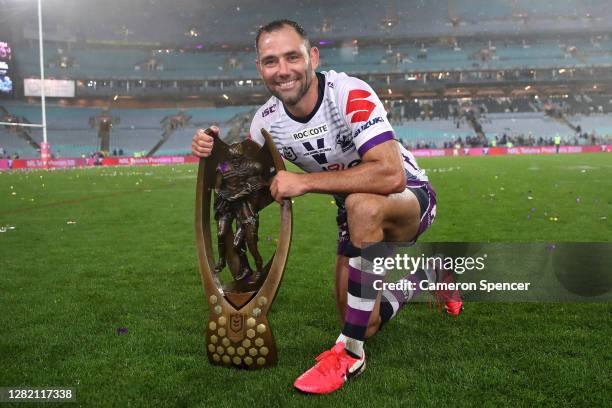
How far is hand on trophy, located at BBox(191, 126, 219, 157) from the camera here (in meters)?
3.04

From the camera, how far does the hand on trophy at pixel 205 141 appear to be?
9.99ft

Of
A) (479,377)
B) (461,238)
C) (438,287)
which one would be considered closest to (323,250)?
(461,238)

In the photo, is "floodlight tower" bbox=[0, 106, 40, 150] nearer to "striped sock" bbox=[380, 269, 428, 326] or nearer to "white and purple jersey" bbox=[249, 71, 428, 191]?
"white and purple jersey" bbox=[249, 71, 428, 191]

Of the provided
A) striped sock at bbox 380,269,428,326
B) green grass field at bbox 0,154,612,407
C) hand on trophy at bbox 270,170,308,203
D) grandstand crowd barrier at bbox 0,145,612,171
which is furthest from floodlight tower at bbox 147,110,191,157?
hand on trophy at bbox 270,170,308,203

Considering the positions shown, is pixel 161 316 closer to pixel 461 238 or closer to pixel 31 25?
pixel 461 238

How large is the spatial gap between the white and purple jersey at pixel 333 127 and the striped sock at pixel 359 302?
65cm

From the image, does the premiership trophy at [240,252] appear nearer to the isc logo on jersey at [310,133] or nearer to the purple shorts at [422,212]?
the isc logo on jersey at [310,133]

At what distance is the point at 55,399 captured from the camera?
8.38 feet

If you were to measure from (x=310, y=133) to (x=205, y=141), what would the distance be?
691 mm

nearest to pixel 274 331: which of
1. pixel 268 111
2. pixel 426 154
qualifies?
pixel 268 111

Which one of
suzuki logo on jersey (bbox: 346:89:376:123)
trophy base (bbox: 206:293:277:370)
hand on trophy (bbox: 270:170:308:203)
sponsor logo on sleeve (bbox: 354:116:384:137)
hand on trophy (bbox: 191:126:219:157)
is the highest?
suzuki logo on jersey (bbox: 346:89:376:123)

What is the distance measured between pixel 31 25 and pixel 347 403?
60.6m

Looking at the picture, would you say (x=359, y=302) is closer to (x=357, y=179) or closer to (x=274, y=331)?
(x=357, y=179)

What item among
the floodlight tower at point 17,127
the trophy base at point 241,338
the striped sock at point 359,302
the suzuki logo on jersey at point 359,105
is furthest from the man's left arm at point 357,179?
the floodlight tower at point 17,127
